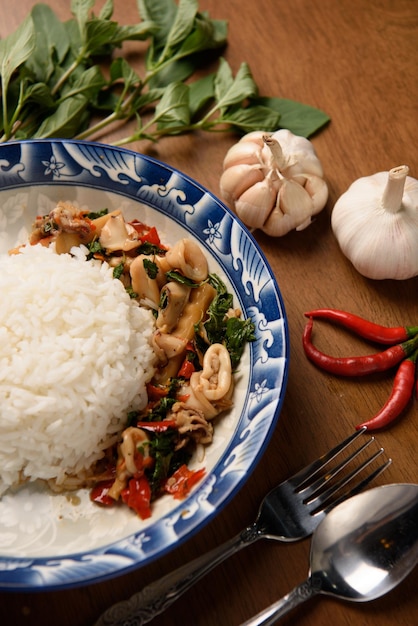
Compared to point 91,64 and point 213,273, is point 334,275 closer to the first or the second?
point 213,273

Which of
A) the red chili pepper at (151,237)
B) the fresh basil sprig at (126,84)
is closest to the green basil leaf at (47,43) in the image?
the fresh basil sprig at (126,84)

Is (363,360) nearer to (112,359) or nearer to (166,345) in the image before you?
(166,345)

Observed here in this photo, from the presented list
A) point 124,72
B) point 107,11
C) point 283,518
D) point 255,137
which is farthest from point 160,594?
point 107,11

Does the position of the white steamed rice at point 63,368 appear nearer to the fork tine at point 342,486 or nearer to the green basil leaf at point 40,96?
the fork tine at point 342,486

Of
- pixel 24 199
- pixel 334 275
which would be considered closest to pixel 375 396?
pixel 334 275

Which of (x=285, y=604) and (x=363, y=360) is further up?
(x=363, y=360)

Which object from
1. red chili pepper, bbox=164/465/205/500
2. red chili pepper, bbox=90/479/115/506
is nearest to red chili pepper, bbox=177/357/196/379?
red chili pepper, bbox=164/465/205/500
